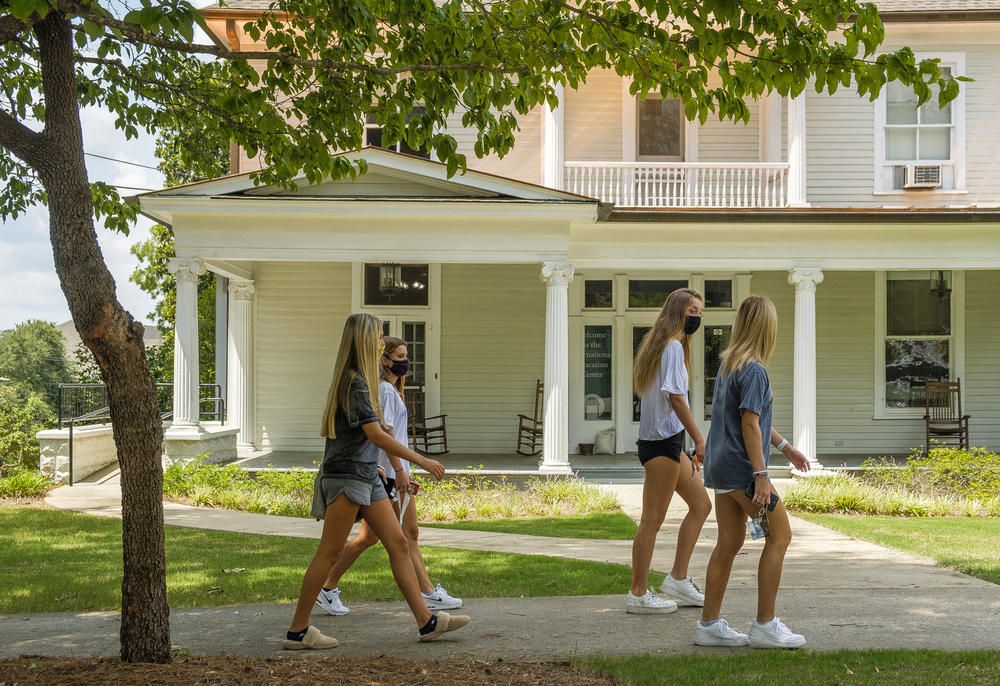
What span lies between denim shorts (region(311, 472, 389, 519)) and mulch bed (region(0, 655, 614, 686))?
77 cm

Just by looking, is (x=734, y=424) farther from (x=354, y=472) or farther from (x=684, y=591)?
(x=354, y=472)

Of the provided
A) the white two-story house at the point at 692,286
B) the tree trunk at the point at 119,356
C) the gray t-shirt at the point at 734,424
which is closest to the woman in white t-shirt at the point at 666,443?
the gray t-shirt at the point at 734,424

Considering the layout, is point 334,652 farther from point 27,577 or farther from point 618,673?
point 27,577

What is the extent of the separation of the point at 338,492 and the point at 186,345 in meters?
8.78

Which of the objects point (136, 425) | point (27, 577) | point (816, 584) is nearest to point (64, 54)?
point (136, 425)

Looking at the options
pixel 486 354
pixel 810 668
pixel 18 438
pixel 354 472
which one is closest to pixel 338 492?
pixel 354 472

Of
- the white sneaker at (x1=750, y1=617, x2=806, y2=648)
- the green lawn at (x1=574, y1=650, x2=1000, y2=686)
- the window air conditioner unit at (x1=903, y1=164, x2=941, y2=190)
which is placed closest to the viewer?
the green lawn at (x1=574, y1=650, x2=1000, y2=686)

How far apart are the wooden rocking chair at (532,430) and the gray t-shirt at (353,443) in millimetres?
10613

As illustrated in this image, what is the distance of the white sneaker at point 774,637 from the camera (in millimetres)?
4863

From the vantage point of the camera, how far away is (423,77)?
559 cm

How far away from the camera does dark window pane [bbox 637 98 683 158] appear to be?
1627 centimetres

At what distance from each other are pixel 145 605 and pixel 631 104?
43.8 feet

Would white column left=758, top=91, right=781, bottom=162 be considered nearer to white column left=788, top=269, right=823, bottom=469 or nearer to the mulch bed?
white column left=788, top=269, right=823, bottom=469

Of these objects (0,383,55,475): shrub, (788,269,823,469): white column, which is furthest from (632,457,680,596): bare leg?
(0,383,55,475): shrub
